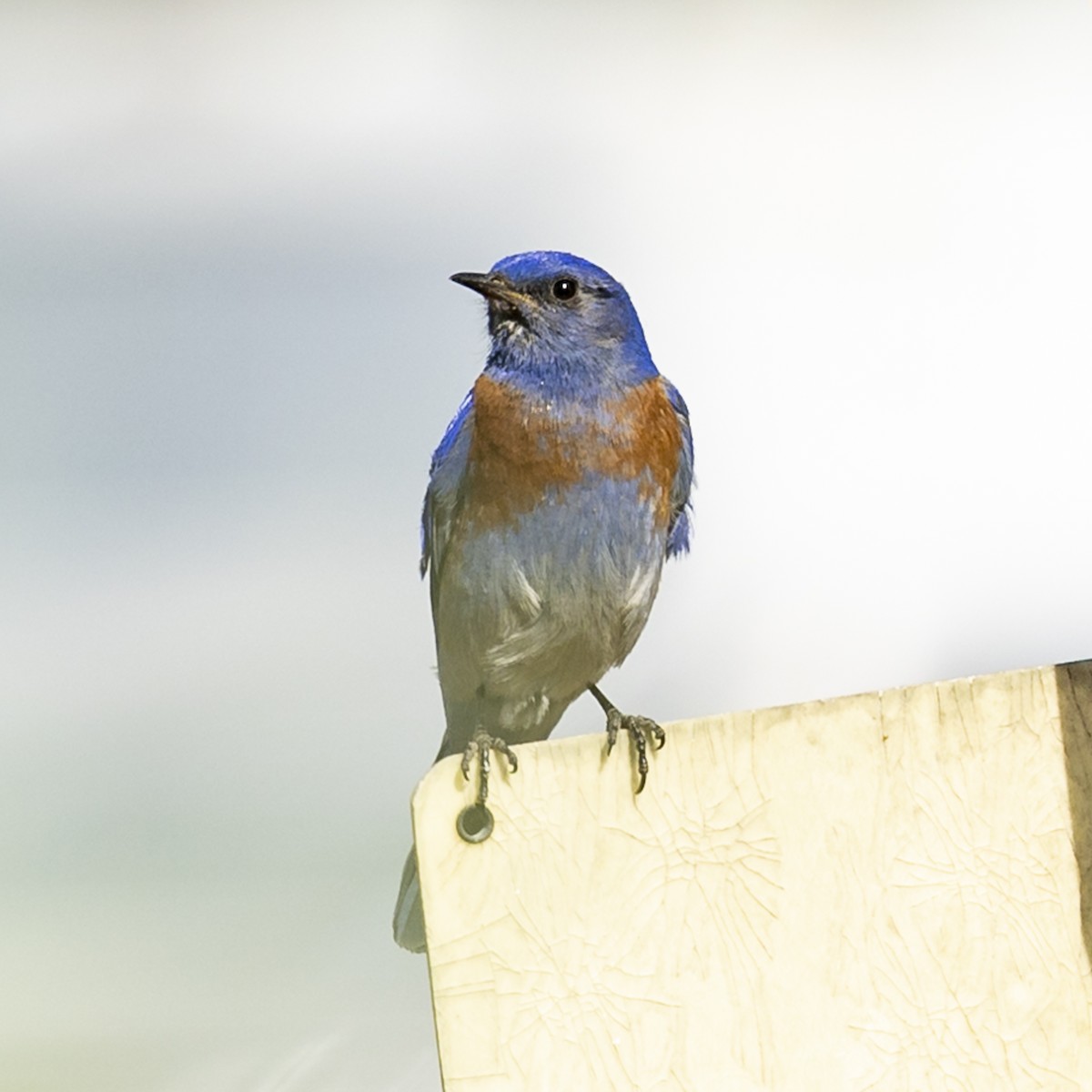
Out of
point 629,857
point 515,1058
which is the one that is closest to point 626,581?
point 629,857

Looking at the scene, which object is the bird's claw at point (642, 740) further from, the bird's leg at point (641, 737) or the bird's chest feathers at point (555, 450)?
the bird's chest feathers at point (555, 450)

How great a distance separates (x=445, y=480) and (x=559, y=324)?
1.44 ft

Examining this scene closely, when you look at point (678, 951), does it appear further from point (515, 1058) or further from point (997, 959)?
point (997, 959)

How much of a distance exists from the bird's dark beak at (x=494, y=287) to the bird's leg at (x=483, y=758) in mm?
1375

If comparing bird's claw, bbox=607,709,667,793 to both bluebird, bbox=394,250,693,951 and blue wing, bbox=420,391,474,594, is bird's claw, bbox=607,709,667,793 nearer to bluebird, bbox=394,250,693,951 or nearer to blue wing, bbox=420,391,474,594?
bluebird, bbox=394,250,693,951

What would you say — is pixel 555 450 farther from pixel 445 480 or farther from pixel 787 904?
pixel 787 904

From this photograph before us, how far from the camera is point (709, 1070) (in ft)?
6.86

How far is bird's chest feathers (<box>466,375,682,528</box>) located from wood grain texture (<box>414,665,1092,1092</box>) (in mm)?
1065

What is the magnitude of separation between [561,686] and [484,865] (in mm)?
1378

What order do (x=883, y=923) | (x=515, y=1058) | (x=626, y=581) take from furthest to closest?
(x=626, y=581), (x=883, y=923), (x=515, y=1058)

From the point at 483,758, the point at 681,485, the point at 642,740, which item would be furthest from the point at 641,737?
the point at 681,485

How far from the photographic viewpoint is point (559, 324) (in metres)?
3.37

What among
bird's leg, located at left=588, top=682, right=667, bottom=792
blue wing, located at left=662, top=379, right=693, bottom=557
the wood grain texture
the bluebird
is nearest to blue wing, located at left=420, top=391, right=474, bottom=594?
the bluebird

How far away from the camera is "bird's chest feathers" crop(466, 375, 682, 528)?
316 centimetres
